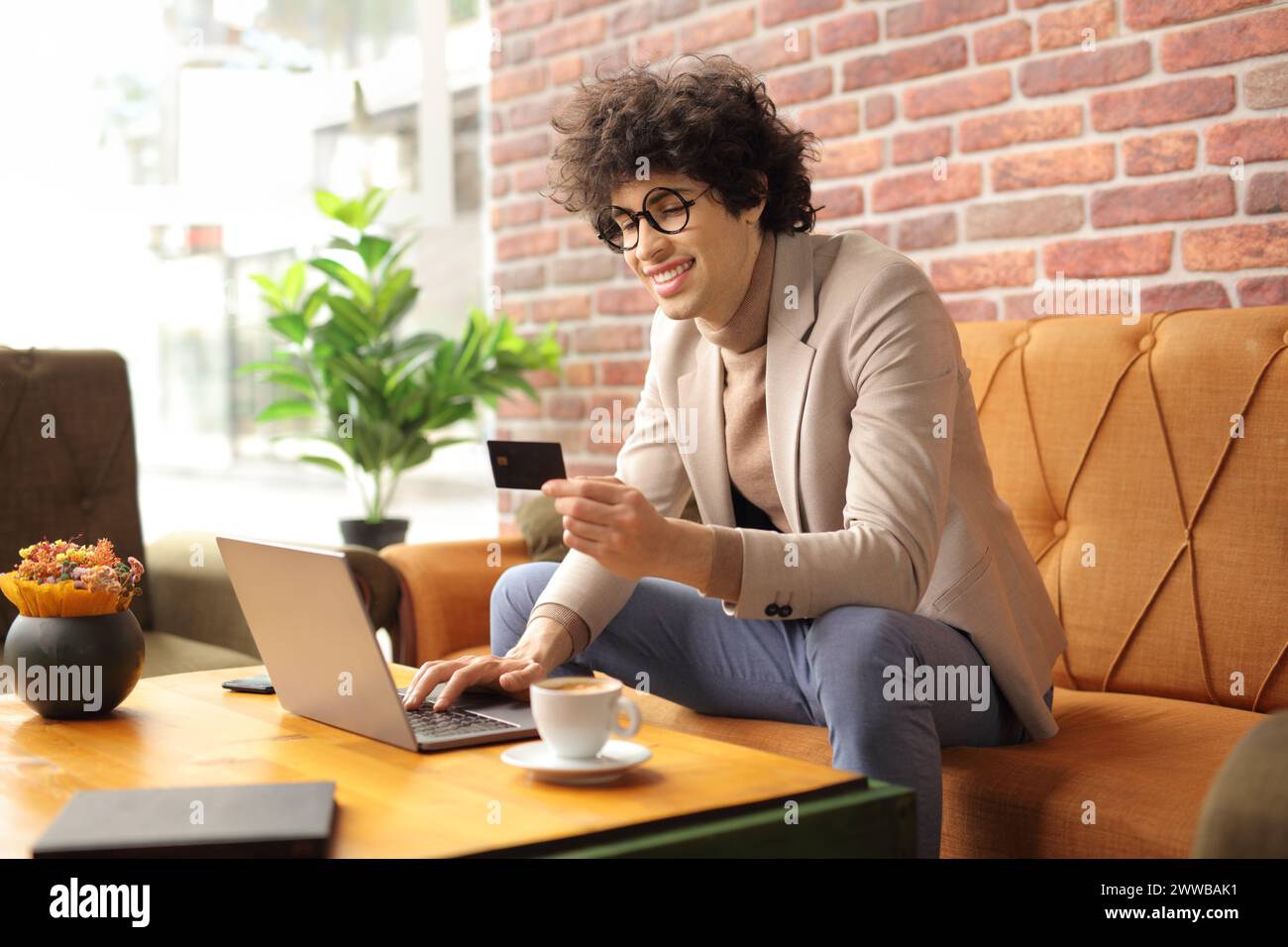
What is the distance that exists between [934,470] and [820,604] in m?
0.22

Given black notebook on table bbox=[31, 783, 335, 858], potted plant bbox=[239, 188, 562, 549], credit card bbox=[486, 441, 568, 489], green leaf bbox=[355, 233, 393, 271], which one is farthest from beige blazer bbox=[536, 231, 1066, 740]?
green leaf bbox=[355, 233, 393, 271]

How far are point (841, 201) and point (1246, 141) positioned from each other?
0.84m

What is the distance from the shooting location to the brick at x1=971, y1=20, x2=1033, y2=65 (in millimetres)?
2463

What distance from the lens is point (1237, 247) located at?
2.20m

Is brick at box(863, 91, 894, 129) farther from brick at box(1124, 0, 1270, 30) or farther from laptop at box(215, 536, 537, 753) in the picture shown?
laptop at box(215, 536, 537, 753)

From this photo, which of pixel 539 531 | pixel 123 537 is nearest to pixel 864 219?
pixel 539 531

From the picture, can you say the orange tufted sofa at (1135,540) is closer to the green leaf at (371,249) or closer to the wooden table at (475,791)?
the wooden table at (475,791)

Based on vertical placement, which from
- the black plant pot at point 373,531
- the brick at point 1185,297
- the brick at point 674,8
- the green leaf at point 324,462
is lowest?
the black plant pot at point 373,531

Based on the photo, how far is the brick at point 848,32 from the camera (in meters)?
2.72

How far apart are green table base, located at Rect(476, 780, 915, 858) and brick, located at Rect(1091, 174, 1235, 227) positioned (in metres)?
1.41

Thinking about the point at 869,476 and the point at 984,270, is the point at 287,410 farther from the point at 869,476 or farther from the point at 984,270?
the point at 869,476

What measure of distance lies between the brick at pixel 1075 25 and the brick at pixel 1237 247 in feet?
1.29

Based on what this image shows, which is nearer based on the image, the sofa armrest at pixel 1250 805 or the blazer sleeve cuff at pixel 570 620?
the sofa armrest at pixel 1250 805

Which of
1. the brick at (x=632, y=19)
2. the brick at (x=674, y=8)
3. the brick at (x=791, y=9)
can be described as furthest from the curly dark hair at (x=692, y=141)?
the brick at (x=632, y=19)
